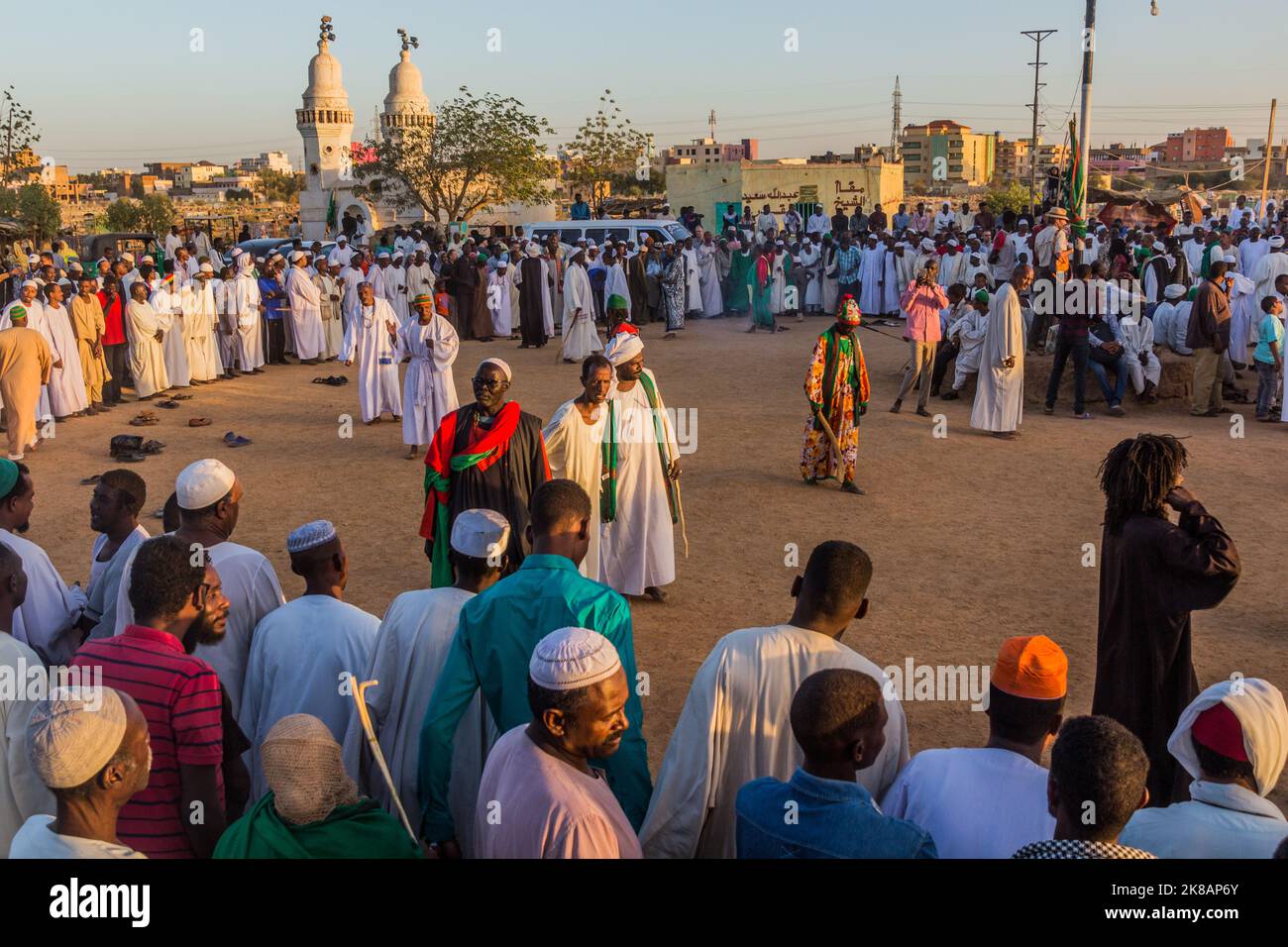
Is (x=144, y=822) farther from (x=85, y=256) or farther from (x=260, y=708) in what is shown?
(x=85, y=256)

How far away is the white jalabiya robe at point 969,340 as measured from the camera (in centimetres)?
1261

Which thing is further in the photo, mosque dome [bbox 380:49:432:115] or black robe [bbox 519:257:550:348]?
mosque dome [bbox 380:49:432:115]

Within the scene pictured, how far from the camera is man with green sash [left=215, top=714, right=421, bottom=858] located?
240 centimetres

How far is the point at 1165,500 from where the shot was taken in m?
4.05

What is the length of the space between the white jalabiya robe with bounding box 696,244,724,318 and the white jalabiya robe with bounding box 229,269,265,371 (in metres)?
8.34

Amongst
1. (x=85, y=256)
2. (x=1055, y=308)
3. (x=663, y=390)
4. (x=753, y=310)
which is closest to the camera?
(x=1055, y=308)

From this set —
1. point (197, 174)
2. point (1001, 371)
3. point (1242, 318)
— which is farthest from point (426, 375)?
point (197, 174)

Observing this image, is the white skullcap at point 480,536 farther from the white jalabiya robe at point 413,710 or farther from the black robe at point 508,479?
the black robe at point 508,479

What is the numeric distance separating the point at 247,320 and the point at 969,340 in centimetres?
981

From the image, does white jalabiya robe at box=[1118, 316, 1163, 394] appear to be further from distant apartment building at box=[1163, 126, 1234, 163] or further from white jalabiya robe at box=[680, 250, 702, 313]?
distant apartment building at box=[1163, 126, 1234, 163]

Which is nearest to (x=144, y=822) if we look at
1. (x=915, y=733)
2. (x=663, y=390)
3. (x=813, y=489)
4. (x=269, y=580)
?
(x=269, y=580)

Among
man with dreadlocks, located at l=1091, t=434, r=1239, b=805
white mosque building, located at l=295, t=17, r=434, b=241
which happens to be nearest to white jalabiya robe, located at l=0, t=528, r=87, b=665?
man with dreadlocks, located at l=1091, t=434, r=1239, b=805

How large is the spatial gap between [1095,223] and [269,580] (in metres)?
25.1

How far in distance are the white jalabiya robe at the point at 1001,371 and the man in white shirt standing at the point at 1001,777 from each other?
Result: 8.31 metres
